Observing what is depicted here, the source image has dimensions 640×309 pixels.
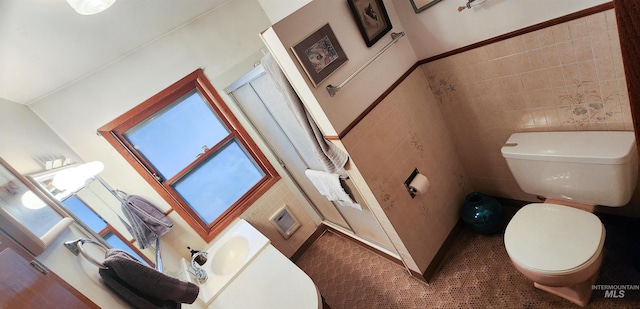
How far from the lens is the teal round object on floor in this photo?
179 centimetres

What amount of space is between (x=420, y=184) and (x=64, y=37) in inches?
82.5

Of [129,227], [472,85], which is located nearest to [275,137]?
[129,227]

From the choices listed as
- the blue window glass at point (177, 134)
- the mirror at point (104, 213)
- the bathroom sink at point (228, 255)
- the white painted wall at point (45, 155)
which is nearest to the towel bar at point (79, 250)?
the white painted wall at point (45, 155)

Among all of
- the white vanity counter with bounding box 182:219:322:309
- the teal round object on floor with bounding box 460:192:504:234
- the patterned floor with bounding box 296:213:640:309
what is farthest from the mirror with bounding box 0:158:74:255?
the teal round object on floor with bounding box 460:192:504:234

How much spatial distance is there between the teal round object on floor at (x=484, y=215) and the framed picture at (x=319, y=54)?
1.37 metres

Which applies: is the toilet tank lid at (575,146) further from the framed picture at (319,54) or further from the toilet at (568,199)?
the framed picture at (319,54)

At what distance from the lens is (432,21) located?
149 centimetres

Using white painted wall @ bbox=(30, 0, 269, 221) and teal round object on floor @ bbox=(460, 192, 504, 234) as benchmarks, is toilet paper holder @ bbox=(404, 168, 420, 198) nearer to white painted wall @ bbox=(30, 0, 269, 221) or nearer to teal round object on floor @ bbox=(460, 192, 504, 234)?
teal round object on floor @ bbox=(460, 192, 504, 234)

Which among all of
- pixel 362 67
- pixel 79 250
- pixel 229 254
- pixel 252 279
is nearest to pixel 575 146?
pixel 362 67

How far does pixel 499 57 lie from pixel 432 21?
40 centimetres

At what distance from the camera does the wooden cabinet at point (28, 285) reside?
57 centimetres

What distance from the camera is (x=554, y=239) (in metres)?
1.23

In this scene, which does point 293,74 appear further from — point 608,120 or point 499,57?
point 608,120

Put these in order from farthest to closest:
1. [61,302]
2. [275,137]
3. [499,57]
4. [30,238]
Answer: [275,137]
[499,57]
[30,238]
[61,302]
